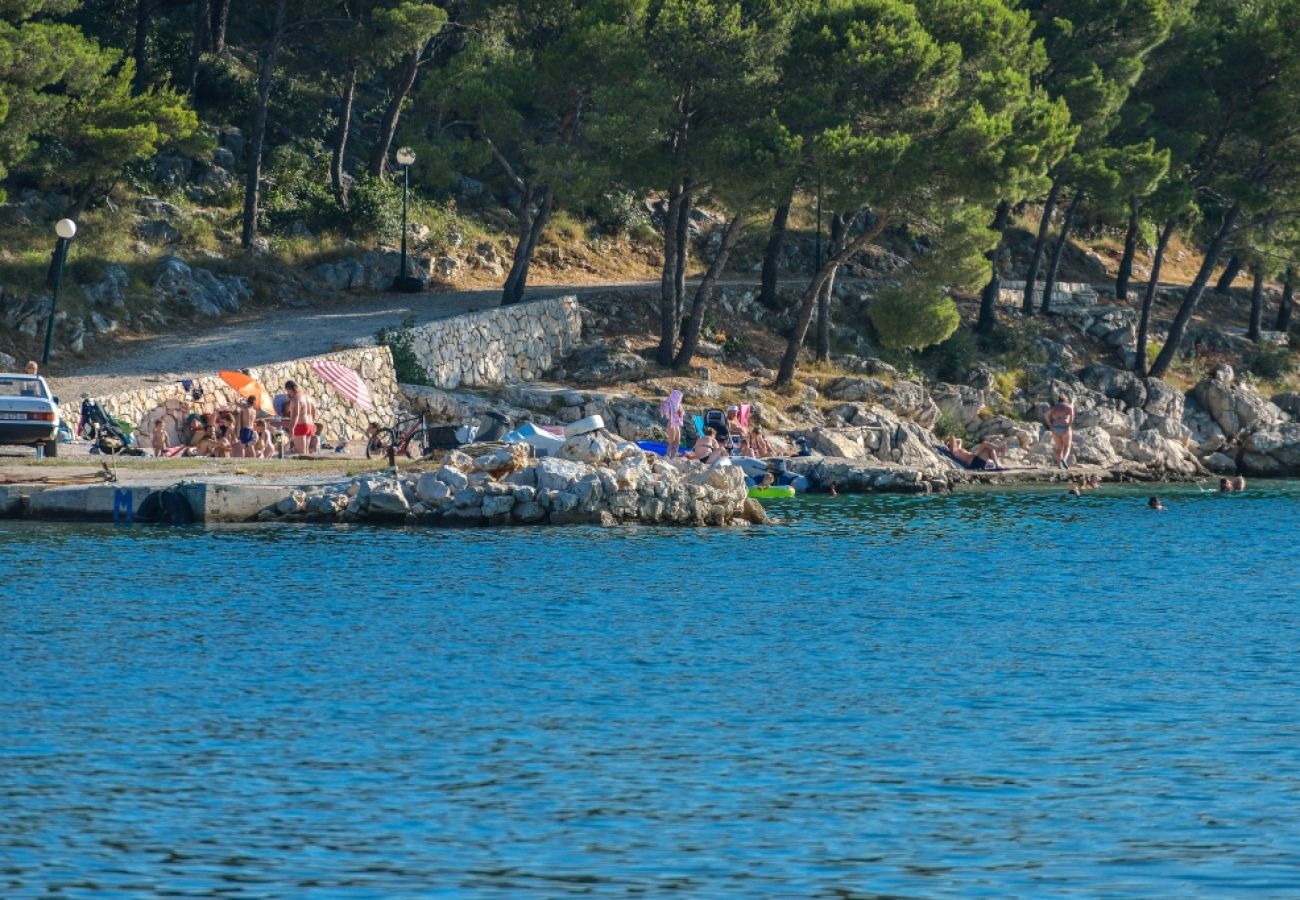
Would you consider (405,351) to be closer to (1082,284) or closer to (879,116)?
(879,116)

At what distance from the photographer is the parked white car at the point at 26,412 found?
101ft

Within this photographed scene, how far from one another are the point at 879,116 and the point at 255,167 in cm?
1743

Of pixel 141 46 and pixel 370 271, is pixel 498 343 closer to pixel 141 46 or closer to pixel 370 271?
pixel 370 271

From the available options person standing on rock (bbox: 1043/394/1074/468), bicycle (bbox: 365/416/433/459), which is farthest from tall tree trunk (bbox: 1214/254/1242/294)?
bicycle (bbox: 365/416/433/459)

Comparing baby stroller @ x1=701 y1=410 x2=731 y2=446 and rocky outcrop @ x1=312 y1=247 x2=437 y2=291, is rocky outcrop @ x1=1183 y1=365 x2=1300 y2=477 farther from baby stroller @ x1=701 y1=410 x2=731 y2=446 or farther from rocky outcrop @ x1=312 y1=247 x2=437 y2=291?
rocky outcrop @ x1=312 y1=247 x2=437 y2=291

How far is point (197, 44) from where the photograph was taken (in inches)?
2120

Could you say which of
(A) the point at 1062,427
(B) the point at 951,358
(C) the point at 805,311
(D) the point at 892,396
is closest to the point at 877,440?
(D) the point at 892,396

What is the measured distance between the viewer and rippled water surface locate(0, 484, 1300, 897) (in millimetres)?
12016

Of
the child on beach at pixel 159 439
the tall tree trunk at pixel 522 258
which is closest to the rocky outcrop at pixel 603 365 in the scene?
the tall tree trunk at pixel 522 258

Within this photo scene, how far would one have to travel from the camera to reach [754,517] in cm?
3391

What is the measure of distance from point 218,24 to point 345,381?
82.5ft

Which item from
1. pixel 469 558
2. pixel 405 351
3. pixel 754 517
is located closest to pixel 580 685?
pixel 469 558

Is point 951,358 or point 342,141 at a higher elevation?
point 342,141

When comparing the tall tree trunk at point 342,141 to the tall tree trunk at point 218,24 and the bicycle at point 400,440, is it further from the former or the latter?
the bicycle at point 400,440
